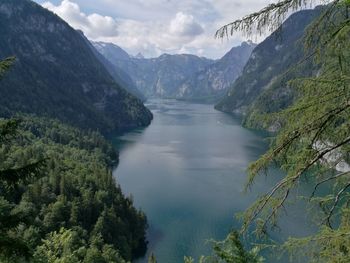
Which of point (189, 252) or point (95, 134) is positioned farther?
point (95, 134)

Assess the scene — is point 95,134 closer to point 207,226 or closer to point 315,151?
point 207,226

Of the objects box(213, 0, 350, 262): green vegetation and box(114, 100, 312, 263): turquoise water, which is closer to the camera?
box(213, 0, 350, 262): green vegetation

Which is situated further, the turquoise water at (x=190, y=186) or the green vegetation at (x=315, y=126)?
the turquoise water at (x=190, y=186)

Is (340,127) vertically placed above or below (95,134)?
above

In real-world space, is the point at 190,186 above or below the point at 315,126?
below

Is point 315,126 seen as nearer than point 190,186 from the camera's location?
Yes

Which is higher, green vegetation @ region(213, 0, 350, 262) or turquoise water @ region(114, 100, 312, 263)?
green vegetation @ region(213, 0, 350, 262)

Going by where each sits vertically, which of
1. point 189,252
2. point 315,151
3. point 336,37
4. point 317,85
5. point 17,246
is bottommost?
point 189,252

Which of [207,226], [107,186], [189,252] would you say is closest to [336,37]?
[189,252]
